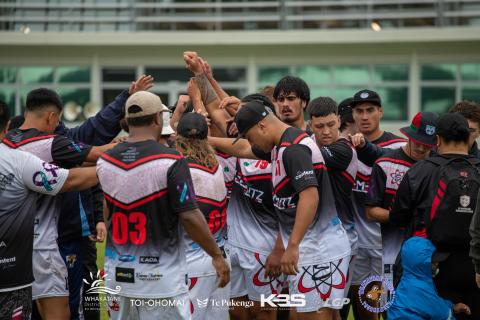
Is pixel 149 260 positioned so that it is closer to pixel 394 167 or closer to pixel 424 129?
pixel 394 167

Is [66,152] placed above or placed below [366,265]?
above

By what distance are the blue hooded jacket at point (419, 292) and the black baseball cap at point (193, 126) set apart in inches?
81.1

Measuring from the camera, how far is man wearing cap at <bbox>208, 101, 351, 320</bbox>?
24.1 feet

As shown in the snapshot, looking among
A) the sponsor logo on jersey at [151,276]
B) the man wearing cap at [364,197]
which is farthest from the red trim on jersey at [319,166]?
the sponsor logo on jersey at [151,276]

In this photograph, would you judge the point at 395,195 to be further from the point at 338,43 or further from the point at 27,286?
the point at 338,43

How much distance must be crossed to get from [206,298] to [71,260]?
1783 mm

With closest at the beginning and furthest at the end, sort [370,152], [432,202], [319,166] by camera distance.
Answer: [432,202]
[319,166]
[370,152]

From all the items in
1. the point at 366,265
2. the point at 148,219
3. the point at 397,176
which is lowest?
the point at 366,265

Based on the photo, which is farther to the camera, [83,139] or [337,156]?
[83,139]

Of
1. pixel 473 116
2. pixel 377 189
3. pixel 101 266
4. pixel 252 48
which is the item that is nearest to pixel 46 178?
pixel 377 189

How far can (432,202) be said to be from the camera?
24.0 feet

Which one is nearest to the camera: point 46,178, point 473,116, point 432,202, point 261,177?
point 46,178

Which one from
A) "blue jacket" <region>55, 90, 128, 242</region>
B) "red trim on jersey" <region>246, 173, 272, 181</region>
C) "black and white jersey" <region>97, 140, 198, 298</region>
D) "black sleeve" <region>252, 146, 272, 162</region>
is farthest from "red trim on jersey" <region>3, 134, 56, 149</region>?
"red trim on jersey" <region>246, 173, 272, 181</region>

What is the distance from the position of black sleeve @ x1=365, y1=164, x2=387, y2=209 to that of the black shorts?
342 centimetres
